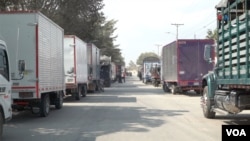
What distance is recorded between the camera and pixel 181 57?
29.9 meters

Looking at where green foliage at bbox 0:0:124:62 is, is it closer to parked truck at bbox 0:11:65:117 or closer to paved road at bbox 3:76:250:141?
paved road at bbox 3:76:250:141

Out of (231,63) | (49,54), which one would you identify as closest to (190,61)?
(49,54)

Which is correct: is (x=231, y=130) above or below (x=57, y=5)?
below

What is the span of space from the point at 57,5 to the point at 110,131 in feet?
85.9

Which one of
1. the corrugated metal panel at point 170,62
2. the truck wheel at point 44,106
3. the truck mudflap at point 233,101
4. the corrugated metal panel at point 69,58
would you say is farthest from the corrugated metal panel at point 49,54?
the corrugated metal panel at point 170,62

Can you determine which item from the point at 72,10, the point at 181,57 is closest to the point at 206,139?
the point at 181,57

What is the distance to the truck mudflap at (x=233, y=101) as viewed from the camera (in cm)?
1208

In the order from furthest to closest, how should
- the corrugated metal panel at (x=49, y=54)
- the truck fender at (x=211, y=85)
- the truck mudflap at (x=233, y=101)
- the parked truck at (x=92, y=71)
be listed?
the parked truck at (x=92, y=71) → the corrugated metal panel at (x=49, y=54) → the truck fender at (x=211, y=85) → the truck mudflap at (x=233, y=101)

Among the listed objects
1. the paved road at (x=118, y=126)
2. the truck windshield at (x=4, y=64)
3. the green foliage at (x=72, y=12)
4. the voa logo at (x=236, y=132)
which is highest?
the green foliage at (x=72, y=12)

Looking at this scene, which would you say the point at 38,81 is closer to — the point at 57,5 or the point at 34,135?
the point at 34,135

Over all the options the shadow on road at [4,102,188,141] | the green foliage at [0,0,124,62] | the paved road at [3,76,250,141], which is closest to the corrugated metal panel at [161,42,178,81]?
the green foliage at [0,0,124,62]

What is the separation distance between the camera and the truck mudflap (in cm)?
1208

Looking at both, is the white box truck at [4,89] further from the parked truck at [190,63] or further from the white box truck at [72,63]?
the parked truck at [190,63]

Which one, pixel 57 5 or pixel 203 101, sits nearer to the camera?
pixel 203 101
